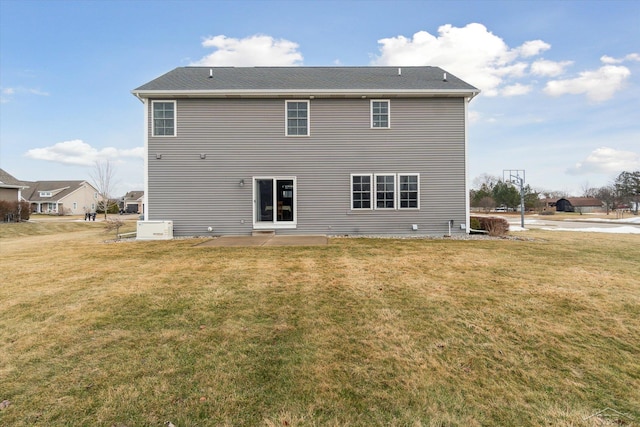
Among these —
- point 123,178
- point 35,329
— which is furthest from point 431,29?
point 123,178

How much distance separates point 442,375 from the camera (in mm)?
2658

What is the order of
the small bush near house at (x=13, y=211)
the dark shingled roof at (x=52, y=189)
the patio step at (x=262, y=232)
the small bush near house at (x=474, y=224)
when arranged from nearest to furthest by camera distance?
the patio step at (x=262, y=232) < the small bush near house at (x=474, y=224) < the small bush near house at (x=13, y=211) < the dark shingled roof at (x=52, y=189)

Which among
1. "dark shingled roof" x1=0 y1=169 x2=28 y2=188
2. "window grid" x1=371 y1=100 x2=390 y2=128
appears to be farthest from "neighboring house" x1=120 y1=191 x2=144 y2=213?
"window grid" x1=371 y1=100 x2=390 y2=128

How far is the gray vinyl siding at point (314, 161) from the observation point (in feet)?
37.7

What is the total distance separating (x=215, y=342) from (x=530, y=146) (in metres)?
35.7

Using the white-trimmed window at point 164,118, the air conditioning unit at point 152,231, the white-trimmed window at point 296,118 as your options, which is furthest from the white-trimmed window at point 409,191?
the white-trimmed window at point 164,118

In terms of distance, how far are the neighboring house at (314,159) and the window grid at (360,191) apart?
0.04 m

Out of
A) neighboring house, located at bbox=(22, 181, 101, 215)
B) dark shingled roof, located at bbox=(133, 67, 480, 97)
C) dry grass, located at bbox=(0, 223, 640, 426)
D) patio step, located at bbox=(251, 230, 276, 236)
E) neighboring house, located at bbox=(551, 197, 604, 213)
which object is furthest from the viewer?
neighboring house, located at bbox=(551, 197, 604, 213)

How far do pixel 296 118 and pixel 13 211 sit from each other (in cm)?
2664

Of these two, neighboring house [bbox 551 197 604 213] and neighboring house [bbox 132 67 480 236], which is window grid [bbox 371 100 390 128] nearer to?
neighboring house [bbox 132 67 480 236]

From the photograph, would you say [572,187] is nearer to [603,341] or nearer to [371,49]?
[371,49]

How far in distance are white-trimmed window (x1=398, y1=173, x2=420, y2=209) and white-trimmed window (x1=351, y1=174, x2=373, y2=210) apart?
1.22m

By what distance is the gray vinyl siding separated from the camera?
11500 mm

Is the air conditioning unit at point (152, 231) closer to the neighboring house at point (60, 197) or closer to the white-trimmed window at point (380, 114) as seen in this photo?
the white-trimmed window at point (380, 114)
